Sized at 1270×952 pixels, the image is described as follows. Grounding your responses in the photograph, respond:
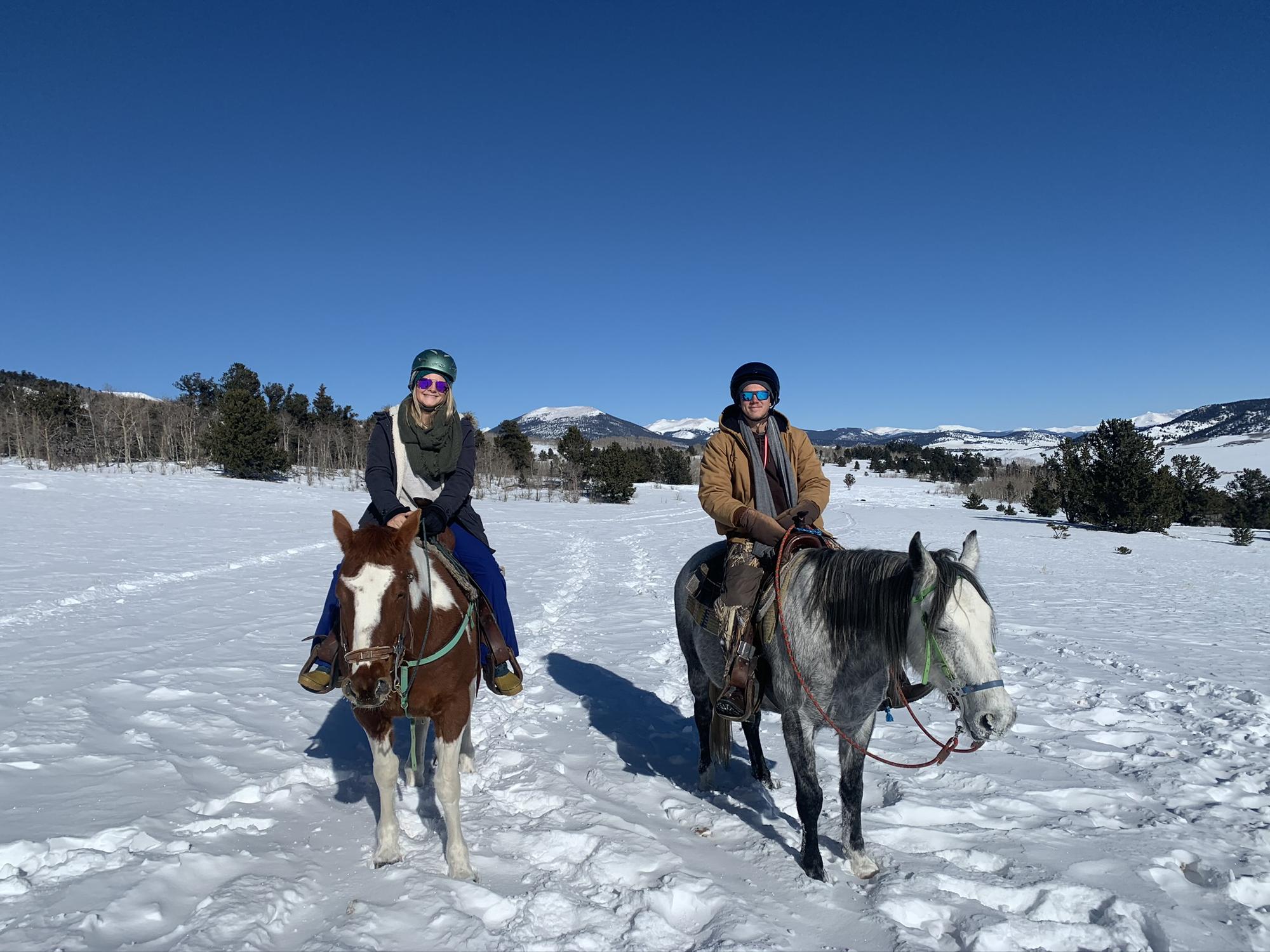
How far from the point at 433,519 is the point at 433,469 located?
1.50 feet

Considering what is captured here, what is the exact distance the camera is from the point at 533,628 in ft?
31.0

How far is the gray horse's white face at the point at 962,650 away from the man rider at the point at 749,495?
1.02 m

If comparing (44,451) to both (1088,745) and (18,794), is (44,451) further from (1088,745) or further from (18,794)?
(1088,745)

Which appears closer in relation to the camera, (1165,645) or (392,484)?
(392,484)

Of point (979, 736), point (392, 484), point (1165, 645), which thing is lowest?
point (1165, 645)

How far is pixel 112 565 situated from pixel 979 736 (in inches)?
608

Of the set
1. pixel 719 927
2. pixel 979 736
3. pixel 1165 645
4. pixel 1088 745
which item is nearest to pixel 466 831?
pixel 719 927

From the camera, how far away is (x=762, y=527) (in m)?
3.90

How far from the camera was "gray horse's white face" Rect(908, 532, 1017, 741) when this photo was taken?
2.76 meters

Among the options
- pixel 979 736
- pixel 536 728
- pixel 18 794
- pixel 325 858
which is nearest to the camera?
pixel 979 736

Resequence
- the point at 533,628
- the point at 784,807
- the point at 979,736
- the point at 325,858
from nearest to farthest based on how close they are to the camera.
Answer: the point at 979,736 → the point at 325,858 → the point at 784,807 → the point at 533,628

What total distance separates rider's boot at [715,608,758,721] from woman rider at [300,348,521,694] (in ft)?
4.50

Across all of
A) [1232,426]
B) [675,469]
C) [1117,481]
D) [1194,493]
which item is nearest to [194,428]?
[675,469]

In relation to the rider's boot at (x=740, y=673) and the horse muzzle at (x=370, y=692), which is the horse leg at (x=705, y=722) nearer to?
the rider's boot at (x=740, y=673)
